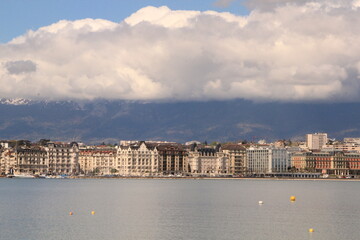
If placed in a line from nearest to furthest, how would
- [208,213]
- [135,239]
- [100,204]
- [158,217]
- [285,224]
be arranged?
[135,239] → [285,224] → [158,217] → [208,213] → [100,204]

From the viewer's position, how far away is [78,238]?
58.7m

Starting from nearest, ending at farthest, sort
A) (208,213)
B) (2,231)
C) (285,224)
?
(2,231) → (285,224) → (208,213)

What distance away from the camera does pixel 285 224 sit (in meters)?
68.1

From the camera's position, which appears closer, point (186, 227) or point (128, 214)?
point (186, 227)

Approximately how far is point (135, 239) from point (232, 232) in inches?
333

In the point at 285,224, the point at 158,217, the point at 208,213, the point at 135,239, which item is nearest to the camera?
the point at 135,239

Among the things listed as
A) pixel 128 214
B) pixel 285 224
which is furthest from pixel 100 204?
pixel 285 224

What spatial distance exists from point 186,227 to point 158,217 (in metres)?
8.36

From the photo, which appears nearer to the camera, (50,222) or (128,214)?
(50,222)

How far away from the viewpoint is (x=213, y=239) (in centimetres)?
5909

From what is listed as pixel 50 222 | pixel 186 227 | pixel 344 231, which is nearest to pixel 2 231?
pixel 50 222

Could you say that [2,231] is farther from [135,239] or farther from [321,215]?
[321,215]

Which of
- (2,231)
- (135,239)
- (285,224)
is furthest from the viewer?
(285,224)

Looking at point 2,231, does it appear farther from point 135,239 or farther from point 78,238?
point 135,239
